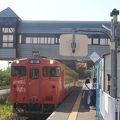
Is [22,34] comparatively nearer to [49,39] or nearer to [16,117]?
[49,39]

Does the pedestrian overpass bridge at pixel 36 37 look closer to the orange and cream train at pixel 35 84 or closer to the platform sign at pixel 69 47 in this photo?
the orange and cream train at pixel 35 84

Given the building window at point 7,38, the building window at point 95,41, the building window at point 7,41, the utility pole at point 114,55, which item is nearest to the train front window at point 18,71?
the utility pole at point 114,55

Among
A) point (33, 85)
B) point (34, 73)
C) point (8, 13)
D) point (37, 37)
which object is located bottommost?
point (33, 85)

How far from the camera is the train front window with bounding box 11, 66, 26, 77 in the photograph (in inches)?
840

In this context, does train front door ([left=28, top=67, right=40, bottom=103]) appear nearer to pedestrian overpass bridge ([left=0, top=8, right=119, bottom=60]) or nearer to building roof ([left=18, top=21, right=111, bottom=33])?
pedestrian overpass bridge ([left=0, top=8, right=119, bottom=60])

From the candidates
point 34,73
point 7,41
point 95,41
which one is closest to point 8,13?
point 7,41

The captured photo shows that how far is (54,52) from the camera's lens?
5997 centimetres

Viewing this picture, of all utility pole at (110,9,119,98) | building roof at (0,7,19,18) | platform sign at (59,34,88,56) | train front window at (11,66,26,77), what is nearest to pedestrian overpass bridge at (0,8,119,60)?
building roof at (0,7,19,18)

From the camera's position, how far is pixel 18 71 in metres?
21.5

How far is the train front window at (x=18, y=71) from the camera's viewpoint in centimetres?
2134

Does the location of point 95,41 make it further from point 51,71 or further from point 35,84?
point 35,84

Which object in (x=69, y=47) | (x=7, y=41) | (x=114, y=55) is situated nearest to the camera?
(x=114, y=55)

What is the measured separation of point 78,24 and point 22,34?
772 cm

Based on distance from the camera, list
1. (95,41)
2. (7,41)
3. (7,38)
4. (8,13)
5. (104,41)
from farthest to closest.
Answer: (8,13) < (7,38) < (7,41) < (95,41) < (104,41)
